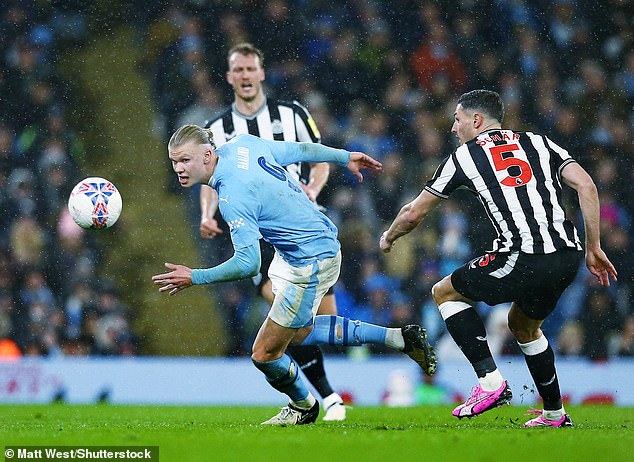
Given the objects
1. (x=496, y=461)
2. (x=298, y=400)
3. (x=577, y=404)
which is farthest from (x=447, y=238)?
(x=496, y=461)

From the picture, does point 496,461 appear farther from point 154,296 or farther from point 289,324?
point 154,296

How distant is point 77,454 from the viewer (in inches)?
155

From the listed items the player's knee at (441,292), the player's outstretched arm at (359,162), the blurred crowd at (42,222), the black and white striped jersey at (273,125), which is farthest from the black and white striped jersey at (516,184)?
the blurred crowd at (42,222)

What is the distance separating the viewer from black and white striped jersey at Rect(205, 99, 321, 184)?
6.84m

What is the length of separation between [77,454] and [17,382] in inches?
215

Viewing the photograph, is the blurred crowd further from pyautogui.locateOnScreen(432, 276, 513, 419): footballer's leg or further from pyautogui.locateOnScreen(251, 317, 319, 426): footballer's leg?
pyautogui.locateOnScreen(432, 276, 513, 419): footballer's leg

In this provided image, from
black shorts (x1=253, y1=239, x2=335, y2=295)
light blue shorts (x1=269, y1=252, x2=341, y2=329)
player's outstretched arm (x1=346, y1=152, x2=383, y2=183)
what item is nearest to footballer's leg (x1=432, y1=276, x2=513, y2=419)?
light blue shorts (x1=269, y1=252, x2=341, y2=329)

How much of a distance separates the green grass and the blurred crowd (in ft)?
11.3

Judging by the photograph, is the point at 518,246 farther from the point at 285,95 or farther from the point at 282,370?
the point at 285,95

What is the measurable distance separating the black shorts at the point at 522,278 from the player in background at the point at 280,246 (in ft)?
1.70

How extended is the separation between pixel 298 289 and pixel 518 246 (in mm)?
1198

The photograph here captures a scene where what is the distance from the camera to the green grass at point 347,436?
3756 mm

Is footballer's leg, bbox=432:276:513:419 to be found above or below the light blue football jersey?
below

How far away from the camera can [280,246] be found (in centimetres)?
537
